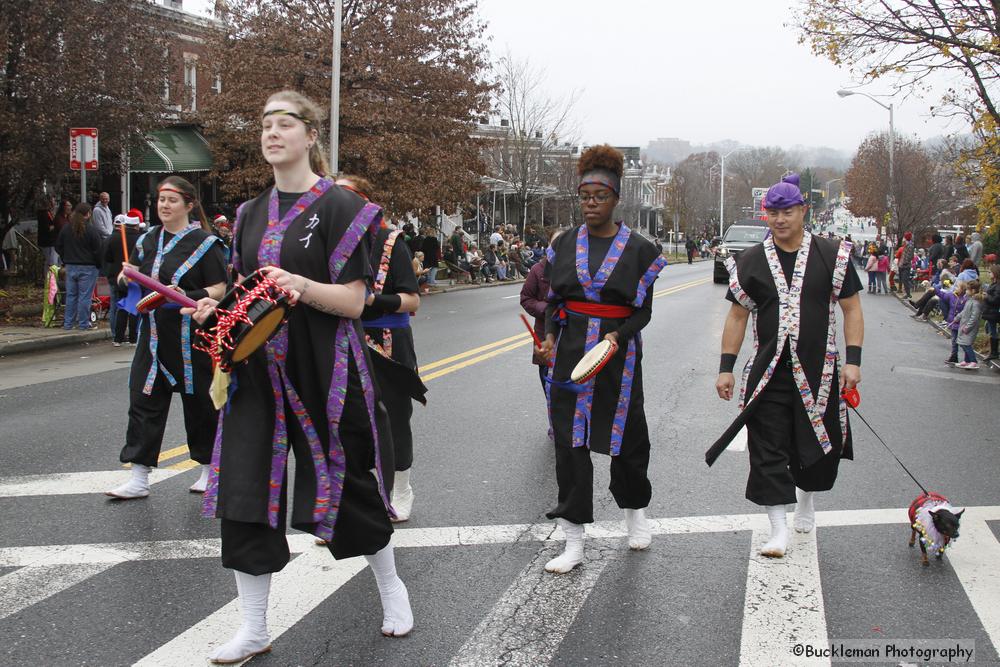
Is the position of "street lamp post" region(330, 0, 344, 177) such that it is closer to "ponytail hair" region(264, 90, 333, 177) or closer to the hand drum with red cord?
"ponytail hair" region(264, 90, 333, 177)

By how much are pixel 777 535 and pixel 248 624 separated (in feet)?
8.84

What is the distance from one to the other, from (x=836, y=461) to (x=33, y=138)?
1482 cm

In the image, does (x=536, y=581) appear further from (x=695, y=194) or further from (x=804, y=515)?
(x=695, y=194)

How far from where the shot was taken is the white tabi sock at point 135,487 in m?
5.96

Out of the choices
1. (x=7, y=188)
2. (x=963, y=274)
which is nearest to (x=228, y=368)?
(x=963, y=274)

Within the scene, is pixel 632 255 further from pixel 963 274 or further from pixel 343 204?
pixel 963 274

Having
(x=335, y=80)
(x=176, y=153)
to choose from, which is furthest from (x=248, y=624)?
(x=176, y=153)

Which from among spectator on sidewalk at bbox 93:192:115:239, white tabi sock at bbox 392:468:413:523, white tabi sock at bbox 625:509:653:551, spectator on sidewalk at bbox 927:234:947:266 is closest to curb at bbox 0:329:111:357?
spectator on sidewalk at bbox 93:192:115:239

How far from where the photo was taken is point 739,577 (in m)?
4.76

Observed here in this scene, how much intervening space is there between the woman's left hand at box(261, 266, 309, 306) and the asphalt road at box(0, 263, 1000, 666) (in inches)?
56.7

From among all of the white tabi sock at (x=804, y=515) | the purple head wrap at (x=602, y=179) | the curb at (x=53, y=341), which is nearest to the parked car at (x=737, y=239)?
the curb at (x=53, y=341)

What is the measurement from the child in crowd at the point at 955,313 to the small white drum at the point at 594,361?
10.2m

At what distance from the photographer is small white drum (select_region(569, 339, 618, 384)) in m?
4.72

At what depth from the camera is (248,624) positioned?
3787mm
